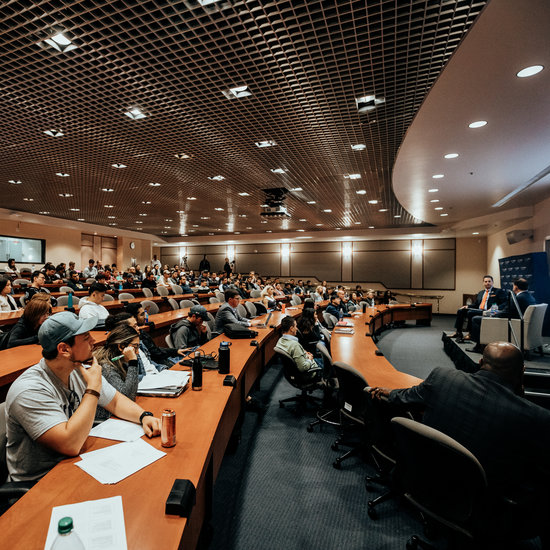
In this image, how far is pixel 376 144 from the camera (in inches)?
190

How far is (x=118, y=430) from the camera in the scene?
1688 millimetres

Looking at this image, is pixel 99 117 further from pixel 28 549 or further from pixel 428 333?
pixel 428 333

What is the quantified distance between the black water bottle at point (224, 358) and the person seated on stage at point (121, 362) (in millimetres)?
652

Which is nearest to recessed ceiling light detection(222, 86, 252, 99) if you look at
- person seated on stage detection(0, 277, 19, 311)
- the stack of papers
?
the stack of papers

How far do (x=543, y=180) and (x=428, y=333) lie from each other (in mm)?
5294

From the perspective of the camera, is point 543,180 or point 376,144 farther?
point 543,180

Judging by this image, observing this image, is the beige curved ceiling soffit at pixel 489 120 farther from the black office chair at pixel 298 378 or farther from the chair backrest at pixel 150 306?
the chair backrest at pixel 150 306

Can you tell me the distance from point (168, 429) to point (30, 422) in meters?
0.57

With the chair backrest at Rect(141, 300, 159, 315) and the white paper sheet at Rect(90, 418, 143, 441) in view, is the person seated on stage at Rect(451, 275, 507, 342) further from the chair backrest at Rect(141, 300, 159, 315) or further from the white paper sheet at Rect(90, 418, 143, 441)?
the white paper sheet at Rect(90, 418, 143, 441)

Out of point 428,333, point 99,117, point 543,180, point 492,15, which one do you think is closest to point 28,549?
point 492,15

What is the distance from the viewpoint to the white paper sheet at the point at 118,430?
5.35 feet

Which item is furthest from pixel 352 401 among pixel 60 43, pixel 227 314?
pixel 60 43

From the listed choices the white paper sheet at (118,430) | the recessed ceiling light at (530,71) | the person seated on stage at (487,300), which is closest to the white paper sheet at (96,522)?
the white paper sheet at (118,430)

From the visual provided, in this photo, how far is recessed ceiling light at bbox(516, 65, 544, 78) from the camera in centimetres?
266
